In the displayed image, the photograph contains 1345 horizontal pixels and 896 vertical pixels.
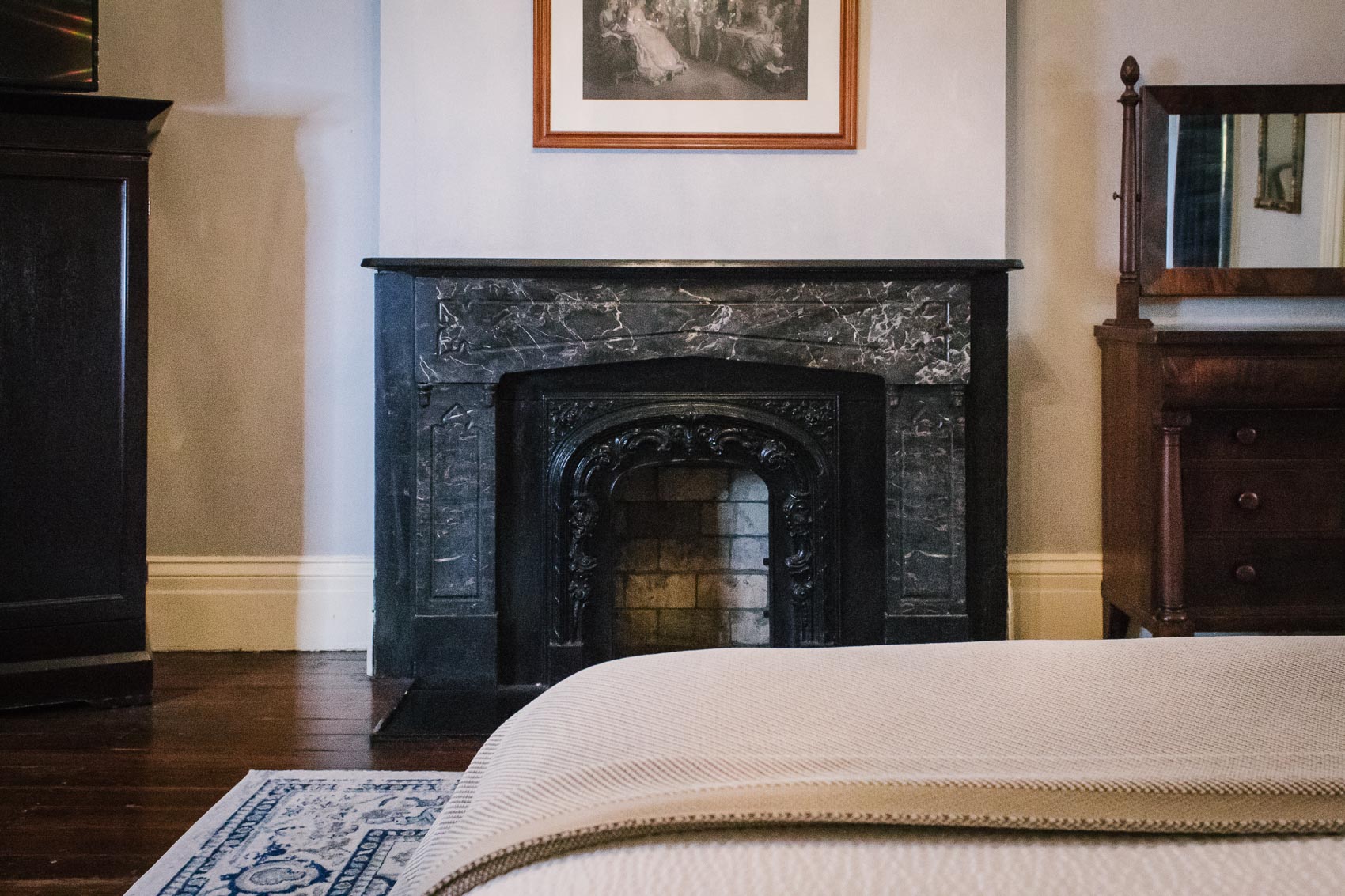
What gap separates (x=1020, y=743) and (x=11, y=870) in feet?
6.33

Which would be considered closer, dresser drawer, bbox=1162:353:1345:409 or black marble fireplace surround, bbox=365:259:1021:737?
dresser drawer, bbox=1162:353:1345:409

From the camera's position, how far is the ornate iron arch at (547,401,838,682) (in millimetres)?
3273

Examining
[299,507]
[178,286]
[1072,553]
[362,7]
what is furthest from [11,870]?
[1072,553]

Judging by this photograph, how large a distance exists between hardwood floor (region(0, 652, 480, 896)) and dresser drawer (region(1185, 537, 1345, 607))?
76.6 inches

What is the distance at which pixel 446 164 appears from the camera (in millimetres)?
3246

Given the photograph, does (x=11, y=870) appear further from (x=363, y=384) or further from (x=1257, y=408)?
(x=1257, y=408)

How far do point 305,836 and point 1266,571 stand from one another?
8.16 ft

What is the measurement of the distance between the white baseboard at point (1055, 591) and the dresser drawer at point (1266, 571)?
415 millimetres

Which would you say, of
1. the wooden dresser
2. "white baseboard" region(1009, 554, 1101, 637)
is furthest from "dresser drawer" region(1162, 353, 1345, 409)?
"white baseboard" region(1009, 554, 1101, 637)

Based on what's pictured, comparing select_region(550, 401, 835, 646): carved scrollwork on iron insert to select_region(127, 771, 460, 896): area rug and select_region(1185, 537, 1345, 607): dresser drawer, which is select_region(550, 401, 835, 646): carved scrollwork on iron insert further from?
select_region(1185, 537, 1345, 607): dresser drawer

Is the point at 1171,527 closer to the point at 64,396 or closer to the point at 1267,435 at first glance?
the point at 1267,435

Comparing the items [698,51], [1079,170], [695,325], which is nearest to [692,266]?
A: [695,325]

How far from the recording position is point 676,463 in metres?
3.35

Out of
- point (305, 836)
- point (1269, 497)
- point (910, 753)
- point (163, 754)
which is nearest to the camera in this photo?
point (910, 753)
